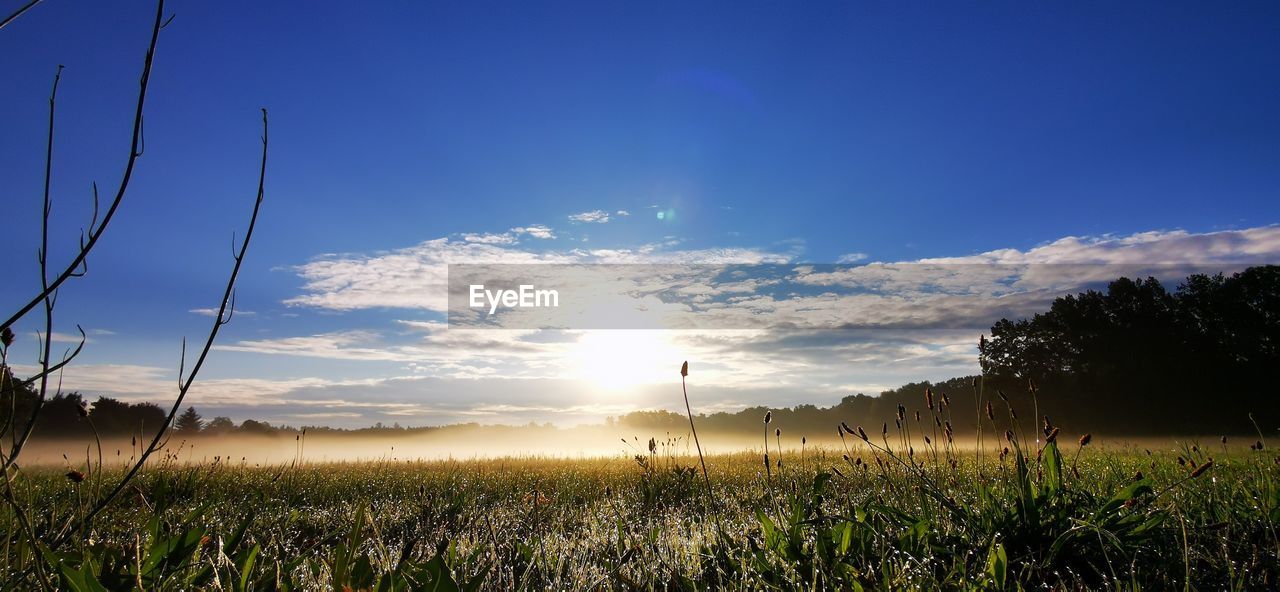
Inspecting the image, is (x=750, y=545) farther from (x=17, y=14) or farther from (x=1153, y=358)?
(x=1153, y=358)

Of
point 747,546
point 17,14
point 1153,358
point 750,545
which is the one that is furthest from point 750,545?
point 1153,358

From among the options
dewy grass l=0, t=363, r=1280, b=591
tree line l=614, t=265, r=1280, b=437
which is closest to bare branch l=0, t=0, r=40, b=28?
dewy grass l=0, t=363, r=1280, b=591

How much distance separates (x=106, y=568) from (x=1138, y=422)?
158 feet

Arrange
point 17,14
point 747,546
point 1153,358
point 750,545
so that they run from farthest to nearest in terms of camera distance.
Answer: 1. point 1153,358
2. point 747,546
3. point 750,545
4. point 17,14

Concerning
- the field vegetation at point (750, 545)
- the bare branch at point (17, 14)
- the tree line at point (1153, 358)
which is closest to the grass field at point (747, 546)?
the field vegetation at point (750, 545)

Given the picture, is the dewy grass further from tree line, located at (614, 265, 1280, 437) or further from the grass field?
tree line, located at (614, 265, 1280, 437)

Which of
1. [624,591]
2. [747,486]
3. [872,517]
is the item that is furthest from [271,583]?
[747,486]

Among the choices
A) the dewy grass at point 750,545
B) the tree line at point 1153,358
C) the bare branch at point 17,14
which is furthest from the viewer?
the tree line at point 1153,358

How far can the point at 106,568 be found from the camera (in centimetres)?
223

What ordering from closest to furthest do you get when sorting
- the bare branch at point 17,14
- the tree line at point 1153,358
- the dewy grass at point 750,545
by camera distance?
1. the bare branch at point 17,14
2. the dewy grass at point 750,545
3. the tree line at point 1153,358

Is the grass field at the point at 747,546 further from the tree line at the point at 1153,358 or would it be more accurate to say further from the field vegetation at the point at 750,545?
the tree line at the point at 1153,358

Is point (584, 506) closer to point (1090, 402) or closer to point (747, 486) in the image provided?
point (747, 486)

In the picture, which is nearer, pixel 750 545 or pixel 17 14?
pixel 17 14

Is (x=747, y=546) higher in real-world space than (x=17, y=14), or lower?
lower
